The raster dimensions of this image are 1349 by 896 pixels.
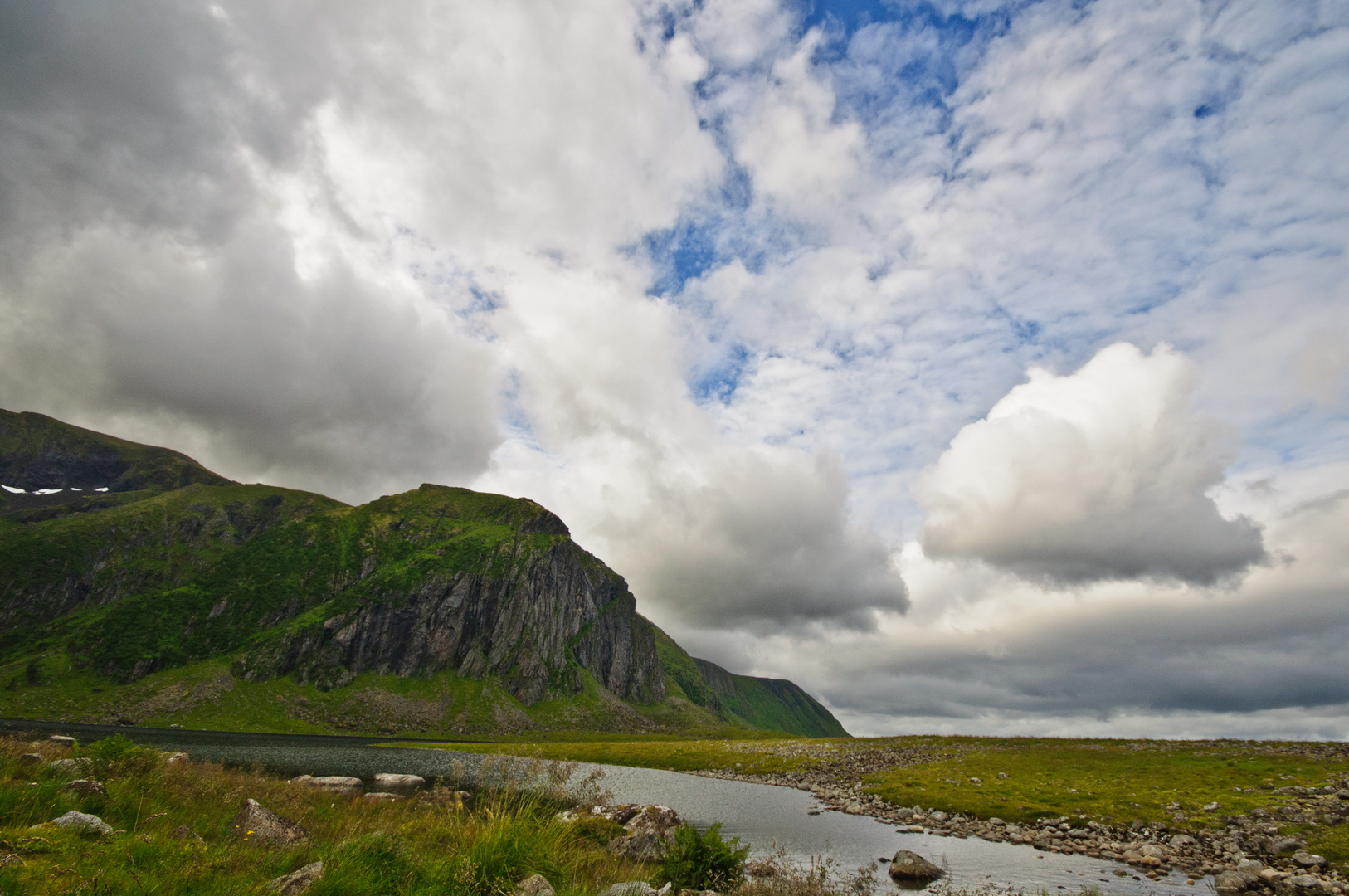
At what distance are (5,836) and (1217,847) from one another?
47.1 metres

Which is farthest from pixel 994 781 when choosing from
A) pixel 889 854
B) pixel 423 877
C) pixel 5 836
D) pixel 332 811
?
pixel 5 836

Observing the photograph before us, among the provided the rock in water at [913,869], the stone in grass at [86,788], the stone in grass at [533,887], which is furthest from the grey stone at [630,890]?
the rock in water at [913,869]

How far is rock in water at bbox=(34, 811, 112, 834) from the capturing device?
9547mm

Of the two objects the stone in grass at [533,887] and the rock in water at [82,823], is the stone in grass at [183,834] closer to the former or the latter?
the rock in water at [82,823]

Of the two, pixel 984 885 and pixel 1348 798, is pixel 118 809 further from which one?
pixel 1348 798

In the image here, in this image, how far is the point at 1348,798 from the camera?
119ft

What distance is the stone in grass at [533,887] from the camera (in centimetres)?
870

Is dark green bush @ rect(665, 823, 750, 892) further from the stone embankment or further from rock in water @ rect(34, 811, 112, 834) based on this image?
the stone embankment

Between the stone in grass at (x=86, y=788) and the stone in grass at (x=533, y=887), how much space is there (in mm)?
11470

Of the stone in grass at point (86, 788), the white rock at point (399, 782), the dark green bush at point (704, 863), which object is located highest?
the stone in grass at point (86, 788)

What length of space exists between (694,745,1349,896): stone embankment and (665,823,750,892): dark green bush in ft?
78.8

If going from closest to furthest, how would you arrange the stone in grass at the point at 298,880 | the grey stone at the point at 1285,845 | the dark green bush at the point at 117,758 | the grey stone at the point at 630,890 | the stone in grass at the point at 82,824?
1. the stone in grass at the point at 298,880
2. the stone in grass at the point at 82,824
3. the grey stone at the point at 630,890
4. the dark green bush at the point at 117,758
5. the grey stone at the point at 1285,845

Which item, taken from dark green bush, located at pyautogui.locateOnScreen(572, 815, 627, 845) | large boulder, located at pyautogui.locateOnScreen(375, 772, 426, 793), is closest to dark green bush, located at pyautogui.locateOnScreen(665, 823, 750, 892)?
dark green bush, located at pyautogui.locateOnScreen(572, 815, 627, 845)

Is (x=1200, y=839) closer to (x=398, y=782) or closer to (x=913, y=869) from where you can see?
(x=913, y=869)
